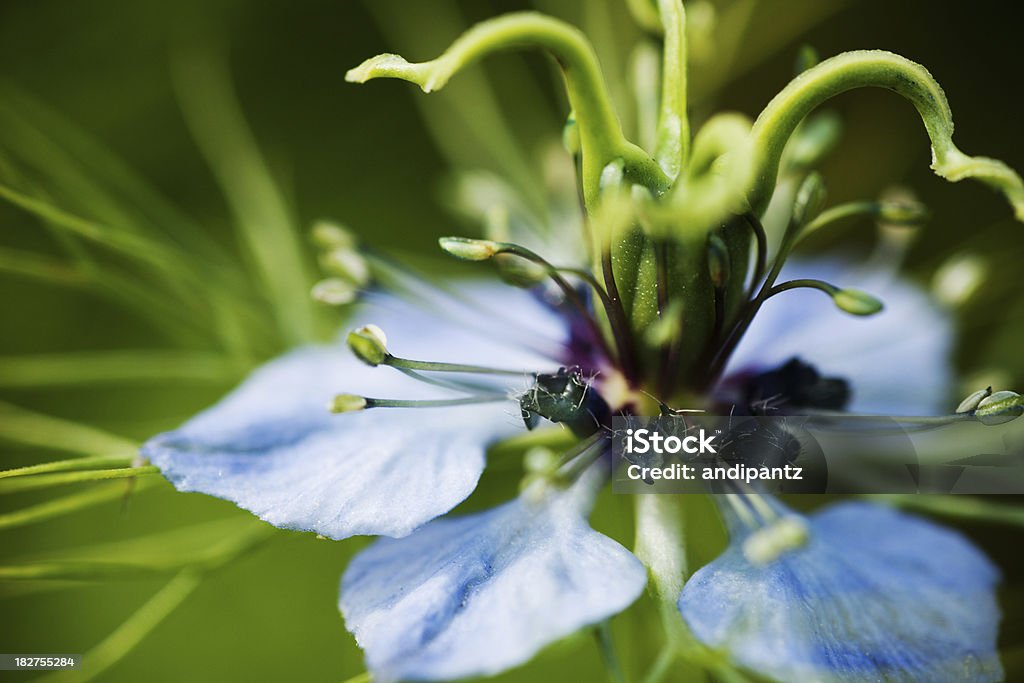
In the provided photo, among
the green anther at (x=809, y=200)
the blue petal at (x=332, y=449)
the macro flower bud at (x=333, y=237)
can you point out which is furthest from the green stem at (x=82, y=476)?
the green anther at (x=809, y=200)

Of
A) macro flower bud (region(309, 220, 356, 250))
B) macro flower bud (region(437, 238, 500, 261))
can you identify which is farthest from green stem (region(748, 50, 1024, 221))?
macro flower bud (region(309, 220, 356, 250))

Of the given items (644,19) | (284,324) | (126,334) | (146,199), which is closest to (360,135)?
(146,199)

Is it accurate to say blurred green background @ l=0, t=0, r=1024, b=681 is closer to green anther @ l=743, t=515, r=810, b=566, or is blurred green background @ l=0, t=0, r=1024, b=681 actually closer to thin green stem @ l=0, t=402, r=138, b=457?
thin green stem @ l=0, t=402, r=138, b=457

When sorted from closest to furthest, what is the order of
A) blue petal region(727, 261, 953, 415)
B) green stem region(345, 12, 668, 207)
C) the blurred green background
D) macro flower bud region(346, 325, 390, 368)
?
green stem region(345, 12, 668, 207), macro flower bud region(346, 325, 390, 368), blue petal region(727, 261, 953, 415), the blurred green background

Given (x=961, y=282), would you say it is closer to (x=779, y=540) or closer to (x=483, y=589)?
(x=779, y=540)

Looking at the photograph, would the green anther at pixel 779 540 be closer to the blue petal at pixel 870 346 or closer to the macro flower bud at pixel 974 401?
the macro flower bud at pixel 974 401

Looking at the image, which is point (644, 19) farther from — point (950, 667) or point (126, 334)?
point (126, 334)
